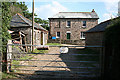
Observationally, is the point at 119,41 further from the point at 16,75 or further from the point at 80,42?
the point at 80,42

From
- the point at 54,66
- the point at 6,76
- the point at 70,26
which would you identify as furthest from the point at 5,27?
the point at 70,26

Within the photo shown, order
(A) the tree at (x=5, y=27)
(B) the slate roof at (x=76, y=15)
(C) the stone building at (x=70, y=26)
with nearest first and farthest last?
(A) the tree at (x=5, y=27) < (C) the stone building at (x=70, y=26) < (B) the slate roof at (x=76, y=15)

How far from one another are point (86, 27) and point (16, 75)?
23.0 m

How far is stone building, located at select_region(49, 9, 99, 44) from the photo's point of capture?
84.8 ft

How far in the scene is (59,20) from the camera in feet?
84.9

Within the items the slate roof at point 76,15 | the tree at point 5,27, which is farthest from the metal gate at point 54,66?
the slate roof at point 76,15

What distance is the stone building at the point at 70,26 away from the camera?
25.8 metres

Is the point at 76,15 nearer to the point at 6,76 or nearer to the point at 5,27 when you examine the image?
the point at 5,27

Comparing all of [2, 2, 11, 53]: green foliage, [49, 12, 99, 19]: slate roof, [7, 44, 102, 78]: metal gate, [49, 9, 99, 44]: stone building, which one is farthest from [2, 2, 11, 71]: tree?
[49, 12, 99, 19]: slate roof

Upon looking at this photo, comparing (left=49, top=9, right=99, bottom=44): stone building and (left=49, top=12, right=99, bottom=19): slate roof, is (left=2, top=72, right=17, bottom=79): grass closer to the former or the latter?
(left=49, top=9, right=99, bottom=44): stone building

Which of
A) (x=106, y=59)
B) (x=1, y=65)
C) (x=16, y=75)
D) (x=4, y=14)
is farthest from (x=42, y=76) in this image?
(x=4, y=14)

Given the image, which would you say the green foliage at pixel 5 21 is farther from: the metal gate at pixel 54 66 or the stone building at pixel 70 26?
the stone building at pixel 70 26

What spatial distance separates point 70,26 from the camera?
2594cm

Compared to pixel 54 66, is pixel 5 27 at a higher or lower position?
higher
